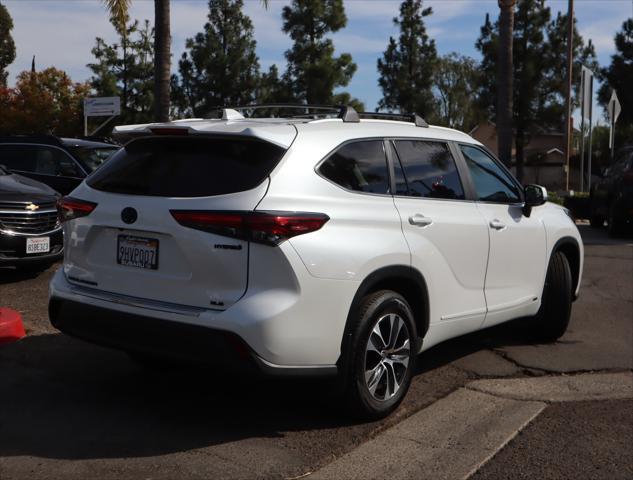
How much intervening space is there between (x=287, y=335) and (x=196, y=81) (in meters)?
37.8

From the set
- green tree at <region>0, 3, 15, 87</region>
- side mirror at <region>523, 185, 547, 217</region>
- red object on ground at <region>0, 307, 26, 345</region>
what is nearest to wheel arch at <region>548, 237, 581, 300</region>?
side mirror at <region>523, 185, 547, 217</region>

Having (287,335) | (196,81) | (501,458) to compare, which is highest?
(196,81)

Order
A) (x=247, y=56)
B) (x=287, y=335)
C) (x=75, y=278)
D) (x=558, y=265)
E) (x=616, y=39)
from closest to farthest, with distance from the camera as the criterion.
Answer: (x=287, y=335) < (x=75, y=278) < (x=558, y=265) < (x=247, y=56) < (x=616, y=39)

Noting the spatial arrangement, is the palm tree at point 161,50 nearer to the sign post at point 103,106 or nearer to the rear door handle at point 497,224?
the rear door handle at point 497,224

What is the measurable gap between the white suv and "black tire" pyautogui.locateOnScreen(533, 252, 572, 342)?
1.49 m

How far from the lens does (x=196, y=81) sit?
4038cm

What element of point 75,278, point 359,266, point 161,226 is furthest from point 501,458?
point 75,278

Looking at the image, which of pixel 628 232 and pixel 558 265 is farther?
pixel 628 232

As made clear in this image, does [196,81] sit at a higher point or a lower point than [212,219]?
higher

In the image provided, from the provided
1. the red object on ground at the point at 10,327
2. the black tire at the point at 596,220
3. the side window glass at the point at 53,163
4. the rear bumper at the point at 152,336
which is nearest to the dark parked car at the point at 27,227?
the side window glass at the point at 53,163

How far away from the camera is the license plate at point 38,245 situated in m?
8.52

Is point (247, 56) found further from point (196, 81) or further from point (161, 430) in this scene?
point (161, 430)

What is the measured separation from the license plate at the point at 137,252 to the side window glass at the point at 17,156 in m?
7.62

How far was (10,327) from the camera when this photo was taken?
19.9 ft
